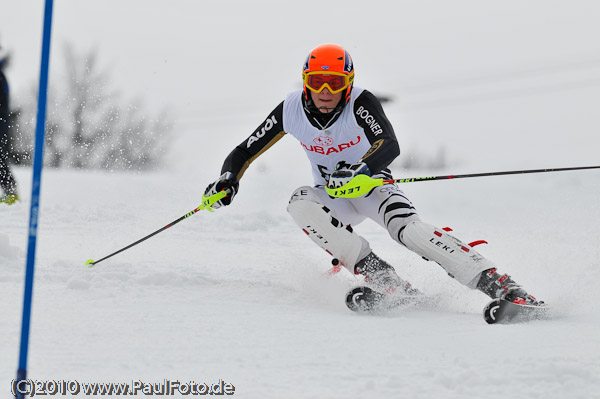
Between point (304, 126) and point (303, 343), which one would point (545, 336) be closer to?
point (303, 343)

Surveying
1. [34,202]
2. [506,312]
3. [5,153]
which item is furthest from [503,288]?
[5,153]

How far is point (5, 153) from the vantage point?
22.4 ft

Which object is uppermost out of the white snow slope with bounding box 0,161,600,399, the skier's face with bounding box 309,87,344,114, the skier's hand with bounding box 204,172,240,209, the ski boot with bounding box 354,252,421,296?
the skier's face with bounding box 309,87,344,114

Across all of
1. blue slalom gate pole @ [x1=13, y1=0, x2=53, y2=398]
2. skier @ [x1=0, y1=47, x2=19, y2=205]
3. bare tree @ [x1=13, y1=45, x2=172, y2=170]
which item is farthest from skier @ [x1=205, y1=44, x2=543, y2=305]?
bare tree @ [x1=13, y1=45, x2=172, y2=170]

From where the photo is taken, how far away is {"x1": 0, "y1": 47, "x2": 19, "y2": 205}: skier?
671cm

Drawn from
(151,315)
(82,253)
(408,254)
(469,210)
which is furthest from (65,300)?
(469,210)

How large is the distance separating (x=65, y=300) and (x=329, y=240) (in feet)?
4.61

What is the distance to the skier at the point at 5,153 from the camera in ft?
22.0

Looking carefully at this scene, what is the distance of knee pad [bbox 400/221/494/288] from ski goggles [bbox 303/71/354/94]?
0.95 meters

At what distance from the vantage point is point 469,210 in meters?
9.88

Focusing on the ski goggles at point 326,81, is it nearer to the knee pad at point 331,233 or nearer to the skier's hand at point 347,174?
the skier's hand at point 347,174

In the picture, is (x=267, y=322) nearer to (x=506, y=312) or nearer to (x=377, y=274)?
(x=377, y=274)

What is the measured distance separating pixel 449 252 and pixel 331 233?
2.13ft

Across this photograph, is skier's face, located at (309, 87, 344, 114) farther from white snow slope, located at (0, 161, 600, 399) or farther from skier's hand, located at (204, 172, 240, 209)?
white snow slope, located at (0, 161, 600, 399)
